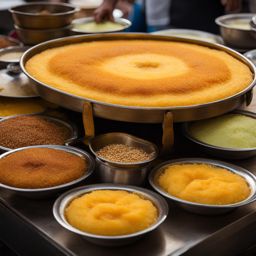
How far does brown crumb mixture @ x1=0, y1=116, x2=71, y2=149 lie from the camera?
1482mm

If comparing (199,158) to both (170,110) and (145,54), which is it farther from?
(145,54)

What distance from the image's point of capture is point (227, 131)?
155cm

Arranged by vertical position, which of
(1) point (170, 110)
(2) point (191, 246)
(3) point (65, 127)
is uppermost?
(1) point (170, 110)

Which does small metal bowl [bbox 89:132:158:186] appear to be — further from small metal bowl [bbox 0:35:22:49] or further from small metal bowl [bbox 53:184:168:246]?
small metal bowl [bbox 0:35:22:49]

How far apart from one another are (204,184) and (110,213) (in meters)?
0.29

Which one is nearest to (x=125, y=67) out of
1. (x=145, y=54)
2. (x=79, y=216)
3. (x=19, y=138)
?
(x=145, y=54)

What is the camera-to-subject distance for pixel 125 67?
5.75 feet

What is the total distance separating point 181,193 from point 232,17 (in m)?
1.88

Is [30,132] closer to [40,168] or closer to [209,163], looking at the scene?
[40,168]

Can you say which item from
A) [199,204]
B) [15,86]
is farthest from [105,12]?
[199,204]

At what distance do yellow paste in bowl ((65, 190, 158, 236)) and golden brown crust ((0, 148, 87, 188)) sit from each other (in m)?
0.11

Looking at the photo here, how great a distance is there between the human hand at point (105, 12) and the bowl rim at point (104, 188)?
5.42 ft

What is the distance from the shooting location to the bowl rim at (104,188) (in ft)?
3.51

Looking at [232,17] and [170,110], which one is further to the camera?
[232,17]
